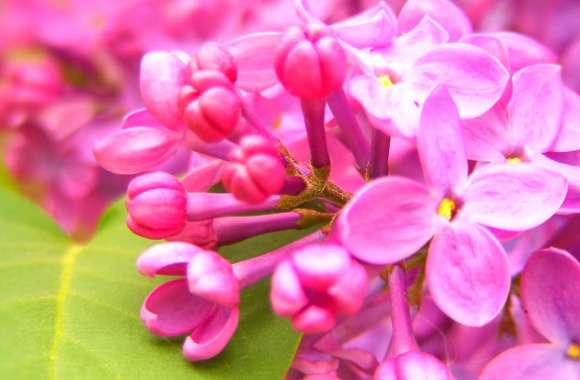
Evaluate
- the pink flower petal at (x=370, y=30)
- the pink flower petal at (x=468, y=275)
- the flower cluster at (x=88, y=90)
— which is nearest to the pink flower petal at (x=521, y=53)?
the pink flower petal at (x=370, y=30)

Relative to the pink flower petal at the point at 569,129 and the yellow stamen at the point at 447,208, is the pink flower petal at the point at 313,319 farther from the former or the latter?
the pink flower petal at the point at 569,129

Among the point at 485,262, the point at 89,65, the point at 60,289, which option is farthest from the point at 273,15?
the point at 485,262

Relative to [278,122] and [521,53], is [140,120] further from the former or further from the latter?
[521,53]

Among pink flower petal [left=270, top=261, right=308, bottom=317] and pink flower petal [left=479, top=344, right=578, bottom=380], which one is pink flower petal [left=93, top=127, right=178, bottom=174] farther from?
pink flower petal [left=479, top=344, right=578, bottom=380]

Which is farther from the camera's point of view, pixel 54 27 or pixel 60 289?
pixel 54 27

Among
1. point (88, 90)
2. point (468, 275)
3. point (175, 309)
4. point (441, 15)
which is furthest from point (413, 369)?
point (88, 90)

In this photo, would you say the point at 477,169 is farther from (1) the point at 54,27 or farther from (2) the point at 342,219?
(1) the point at 54,27
